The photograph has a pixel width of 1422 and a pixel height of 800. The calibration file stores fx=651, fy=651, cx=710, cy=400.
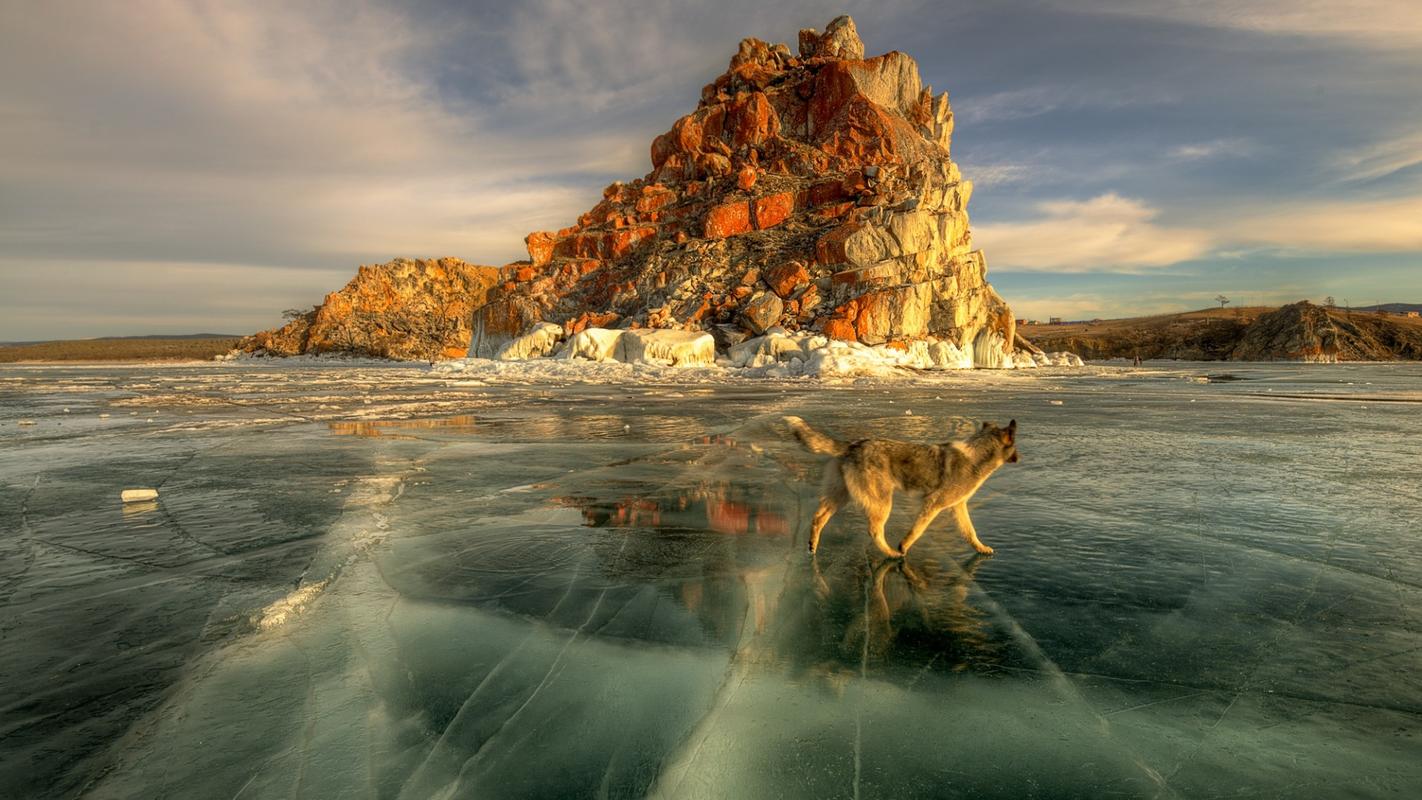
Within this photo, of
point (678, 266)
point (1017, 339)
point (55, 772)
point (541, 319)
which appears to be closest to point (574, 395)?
point (55, 772)

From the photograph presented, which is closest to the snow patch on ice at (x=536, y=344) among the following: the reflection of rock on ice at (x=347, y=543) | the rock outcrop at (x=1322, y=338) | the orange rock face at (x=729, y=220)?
the orange rock face at (x=729, y=220)

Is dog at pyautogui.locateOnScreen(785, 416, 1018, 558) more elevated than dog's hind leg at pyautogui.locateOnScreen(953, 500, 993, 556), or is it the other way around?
dog at pyautogui.locateOnScreen(785, 416, 1018, 558)

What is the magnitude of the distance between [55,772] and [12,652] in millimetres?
1723

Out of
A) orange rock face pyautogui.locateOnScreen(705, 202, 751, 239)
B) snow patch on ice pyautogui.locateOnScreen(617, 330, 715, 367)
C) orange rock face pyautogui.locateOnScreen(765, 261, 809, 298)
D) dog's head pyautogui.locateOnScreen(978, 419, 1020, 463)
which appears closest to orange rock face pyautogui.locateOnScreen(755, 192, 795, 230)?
orange rock face pyautogui.locateOnScreen(705, 202, 751, 239)

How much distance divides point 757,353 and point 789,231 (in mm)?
24532

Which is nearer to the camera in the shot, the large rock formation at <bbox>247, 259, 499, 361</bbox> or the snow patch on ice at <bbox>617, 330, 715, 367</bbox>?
the snow patch on ice at <bbox>617, 330, 715, 367</bbox>

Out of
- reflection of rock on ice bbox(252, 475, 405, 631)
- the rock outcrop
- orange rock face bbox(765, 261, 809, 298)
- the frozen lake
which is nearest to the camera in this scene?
the frozen lake

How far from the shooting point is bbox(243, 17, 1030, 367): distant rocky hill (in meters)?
55.4

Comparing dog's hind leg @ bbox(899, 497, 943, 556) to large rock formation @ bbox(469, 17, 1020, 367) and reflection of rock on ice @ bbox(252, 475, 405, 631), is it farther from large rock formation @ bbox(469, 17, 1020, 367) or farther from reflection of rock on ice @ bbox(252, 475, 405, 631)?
large rock formation @ bbox(469, 17, 1020, 367)

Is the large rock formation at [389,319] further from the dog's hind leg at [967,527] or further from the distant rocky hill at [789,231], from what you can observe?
the dog's hind leg at [967,527]

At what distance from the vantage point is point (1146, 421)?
1614cm

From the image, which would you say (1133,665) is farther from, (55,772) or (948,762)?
(55,772)

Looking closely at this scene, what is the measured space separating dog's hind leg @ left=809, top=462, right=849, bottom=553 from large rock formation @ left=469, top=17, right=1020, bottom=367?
147ft

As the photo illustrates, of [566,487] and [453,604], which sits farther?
[566,487]
